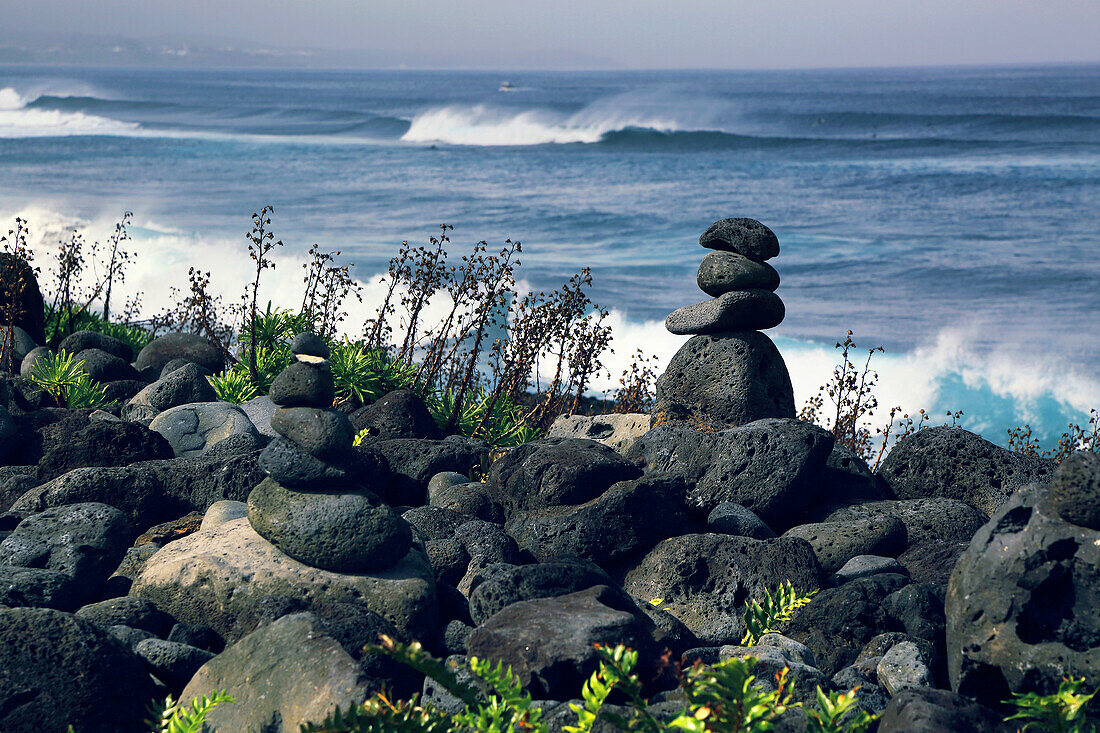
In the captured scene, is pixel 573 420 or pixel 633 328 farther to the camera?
pixel 633 328

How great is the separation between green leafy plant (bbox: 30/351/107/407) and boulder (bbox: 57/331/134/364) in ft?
2.45

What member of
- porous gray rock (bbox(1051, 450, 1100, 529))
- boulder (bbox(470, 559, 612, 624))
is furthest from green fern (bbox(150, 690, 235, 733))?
porous gray rock (bbox(1051, 450, 1100, 529))

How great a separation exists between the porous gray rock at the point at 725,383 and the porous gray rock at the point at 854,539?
5.99 ft

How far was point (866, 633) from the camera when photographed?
455 cm

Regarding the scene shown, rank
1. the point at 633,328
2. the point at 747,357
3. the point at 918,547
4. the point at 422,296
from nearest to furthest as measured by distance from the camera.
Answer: the point at 918,547
the point at 747,357
the point at 422,296
the point at 633,328

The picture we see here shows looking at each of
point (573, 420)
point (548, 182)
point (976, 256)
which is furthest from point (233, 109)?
point (573, 420)

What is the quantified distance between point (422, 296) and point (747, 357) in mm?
3235

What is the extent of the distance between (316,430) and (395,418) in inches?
103

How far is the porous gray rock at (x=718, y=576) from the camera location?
5043 mm

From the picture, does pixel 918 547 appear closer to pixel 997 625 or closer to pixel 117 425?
pixel 997 625

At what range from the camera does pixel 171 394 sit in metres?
7.99

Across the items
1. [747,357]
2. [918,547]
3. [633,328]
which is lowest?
[633,328]

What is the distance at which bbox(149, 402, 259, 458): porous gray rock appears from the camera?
23.2ft

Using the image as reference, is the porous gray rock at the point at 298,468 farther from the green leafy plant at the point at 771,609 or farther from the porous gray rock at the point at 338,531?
the green leafy plant at the point at 771,609
